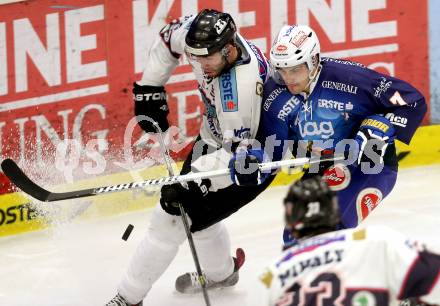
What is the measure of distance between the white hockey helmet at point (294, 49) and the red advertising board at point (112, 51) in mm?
1975

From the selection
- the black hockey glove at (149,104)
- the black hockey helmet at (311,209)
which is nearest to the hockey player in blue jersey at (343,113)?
the black hockey glove at (149,104)

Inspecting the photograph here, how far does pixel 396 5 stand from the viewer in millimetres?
5859

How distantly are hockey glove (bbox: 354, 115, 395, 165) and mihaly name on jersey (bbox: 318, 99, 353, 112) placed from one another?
11cm

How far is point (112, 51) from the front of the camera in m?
5.71

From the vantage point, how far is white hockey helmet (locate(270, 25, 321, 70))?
3768 mm

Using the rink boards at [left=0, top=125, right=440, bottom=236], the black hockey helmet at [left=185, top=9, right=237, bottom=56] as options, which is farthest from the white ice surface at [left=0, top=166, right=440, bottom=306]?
the black hockey helmet at [left=185, top=9, right=237, bottom=56]

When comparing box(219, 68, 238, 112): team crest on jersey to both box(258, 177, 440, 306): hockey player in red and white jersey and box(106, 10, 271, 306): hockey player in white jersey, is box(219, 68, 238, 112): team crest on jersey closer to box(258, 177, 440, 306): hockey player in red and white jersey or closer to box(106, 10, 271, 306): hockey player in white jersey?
box(106, 10, 271, 306): hockey player in white jersey

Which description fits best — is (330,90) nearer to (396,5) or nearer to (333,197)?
(333,197)

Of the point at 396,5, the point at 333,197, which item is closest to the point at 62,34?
the point at 396,5

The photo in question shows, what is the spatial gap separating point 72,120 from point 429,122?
6.72ft

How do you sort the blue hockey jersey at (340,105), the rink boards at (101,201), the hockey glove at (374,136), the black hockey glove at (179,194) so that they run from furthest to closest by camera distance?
the rink boards at (101,201) < the black hockey glove at (179,194) < the blue hockey jersey at (340,105) < the hockey glove at (374,136)

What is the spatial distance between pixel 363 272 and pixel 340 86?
1.46 meters

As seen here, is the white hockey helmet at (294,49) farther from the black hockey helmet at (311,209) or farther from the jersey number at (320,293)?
the jersey number at (320,293)

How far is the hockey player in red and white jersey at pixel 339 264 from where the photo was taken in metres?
2.49
